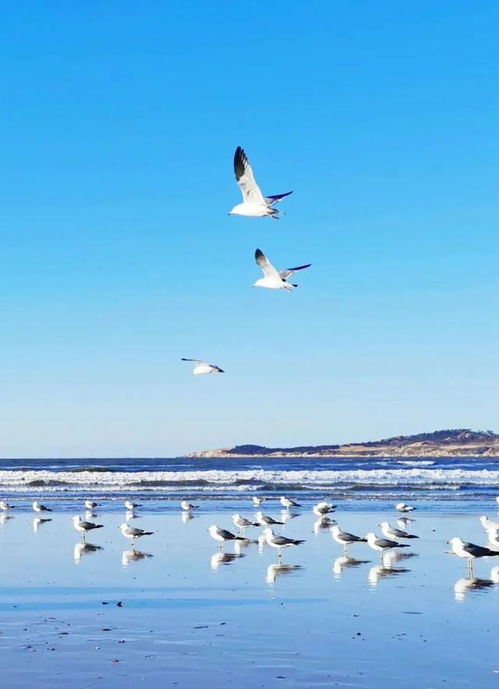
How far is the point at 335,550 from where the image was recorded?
724 inches

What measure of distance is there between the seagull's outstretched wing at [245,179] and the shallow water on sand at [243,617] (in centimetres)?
531

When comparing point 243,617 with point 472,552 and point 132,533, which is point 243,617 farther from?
point 132,533

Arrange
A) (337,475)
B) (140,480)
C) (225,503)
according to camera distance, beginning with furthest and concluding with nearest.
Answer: (337,475), (140,480), (225,503)

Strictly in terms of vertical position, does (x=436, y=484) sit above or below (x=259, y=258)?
below

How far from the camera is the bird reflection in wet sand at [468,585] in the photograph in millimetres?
13238

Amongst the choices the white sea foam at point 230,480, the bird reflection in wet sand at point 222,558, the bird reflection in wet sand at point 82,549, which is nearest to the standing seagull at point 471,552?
the bird reflection in wet sand at point 222,558

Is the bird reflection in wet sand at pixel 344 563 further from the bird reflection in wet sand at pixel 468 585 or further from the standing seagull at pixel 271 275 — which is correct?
the standing seagull at pixel 271 275

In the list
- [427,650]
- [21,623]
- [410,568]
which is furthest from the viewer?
[410,568]

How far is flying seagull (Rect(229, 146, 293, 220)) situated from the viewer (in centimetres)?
1373

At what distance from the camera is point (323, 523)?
78.6 ft

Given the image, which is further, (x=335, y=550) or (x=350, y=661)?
(x=335, y=550)

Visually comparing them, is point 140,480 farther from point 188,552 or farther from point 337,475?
Answer: point 188,552

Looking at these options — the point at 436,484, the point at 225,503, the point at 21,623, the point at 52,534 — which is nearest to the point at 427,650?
the point at 21,623

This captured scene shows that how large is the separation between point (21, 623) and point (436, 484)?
120 feet
